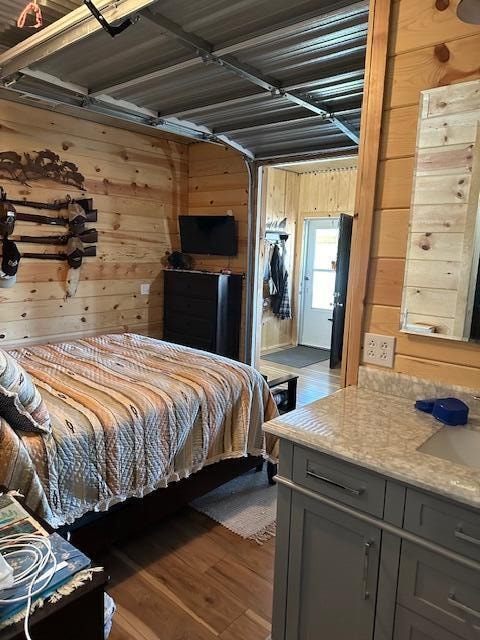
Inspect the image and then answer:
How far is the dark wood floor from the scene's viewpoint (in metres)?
1.81

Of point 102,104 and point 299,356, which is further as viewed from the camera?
point 299,356

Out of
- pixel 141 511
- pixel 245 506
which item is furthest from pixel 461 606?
pixel 245 506

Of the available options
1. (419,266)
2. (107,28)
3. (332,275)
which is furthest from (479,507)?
(332,275)

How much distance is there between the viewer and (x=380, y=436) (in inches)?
53.8

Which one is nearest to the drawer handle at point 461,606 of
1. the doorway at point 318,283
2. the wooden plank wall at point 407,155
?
the wooden plank wall at point 407,155

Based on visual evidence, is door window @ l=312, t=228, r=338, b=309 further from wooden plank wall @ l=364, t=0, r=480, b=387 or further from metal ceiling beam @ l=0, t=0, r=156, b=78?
wooden plank wall @ l=364, t=0, r=480, b=387

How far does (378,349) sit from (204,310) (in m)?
2.81

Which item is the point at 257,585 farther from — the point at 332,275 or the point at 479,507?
the point at 332,275

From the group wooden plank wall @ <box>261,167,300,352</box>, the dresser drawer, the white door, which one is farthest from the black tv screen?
the white door

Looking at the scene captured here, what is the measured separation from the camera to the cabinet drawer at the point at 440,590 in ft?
3.56

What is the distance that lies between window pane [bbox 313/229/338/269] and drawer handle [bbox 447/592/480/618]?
5856 millimetres

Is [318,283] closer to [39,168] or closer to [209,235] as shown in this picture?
[209,235]

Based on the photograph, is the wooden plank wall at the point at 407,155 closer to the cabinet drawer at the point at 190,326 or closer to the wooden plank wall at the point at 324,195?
the cabinet drawer at the point at 190,326

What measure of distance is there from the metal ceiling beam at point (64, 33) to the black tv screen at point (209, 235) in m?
2.25
